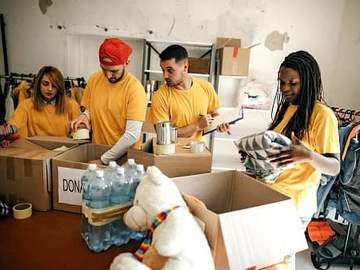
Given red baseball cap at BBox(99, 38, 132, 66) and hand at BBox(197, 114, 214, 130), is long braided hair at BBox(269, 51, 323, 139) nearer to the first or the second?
hand at BBox(197, 114, 214, 130)

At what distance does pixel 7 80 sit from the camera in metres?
3.44

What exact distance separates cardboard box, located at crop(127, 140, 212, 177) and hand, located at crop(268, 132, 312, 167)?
277 mm

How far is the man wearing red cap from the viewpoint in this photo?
5.20 ft

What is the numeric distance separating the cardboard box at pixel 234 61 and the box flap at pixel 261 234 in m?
2.63

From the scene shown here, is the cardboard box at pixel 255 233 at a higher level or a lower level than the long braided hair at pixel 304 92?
lower

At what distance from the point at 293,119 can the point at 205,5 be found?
2715mm

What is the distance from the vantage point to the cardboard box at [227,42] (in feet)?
11.6

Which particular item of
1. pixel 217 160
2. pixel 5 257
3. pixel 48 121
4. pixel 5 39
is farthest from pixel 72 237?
pixel 5 39

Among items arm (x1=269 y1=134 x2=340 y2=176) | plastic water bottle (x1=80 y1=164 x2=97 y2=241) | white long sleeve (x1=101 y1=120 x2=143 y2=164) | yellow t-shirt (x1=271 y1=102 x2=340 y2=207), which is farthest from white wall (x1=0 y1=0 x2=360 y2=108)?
plastic water bottle (x1=80 y1=164 x2=97 y2=241)

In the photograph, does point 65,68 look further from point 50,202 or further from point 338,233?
point 338,233

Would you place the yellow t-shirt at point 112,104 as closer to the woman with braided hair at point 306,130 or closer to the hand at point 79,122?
the hand at point 79,122

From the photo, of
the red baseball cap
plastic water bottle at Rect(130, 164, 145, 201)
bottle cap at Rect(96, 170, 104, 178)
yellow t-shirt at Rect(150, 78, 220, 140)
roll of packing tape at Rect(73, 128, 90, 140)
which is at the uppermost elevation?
the red baseball cap

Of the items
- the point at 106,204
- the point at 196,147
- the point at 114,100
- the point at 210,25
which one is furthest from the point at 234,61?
the point at 106,204

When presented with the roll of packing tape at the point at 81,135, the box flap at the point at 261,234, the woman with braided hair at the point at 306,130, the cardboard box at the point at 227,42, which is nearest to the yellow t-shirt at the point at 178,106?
the roll of packing tape at the point at 81,135
